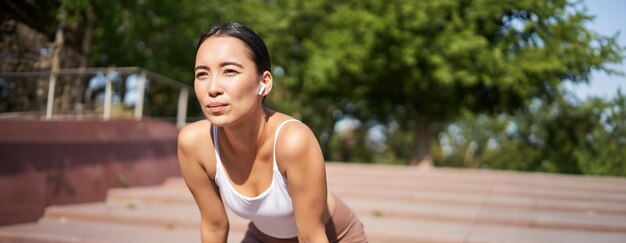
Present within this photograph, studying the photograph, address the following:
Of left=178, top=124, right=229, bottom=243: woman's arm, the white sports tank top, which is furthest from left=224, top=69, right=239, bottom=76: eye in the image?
left=178, top=124, right=229, bottom=243: woman's arm

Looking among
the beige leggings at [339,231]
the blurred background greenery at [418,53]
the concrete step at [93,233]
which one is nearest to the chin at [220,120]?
the beige leggings at [339,231]

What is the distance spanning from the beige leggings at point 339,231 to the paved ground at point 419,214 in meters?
2.66

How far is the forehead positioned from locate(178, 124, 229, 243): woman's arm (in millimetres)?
396

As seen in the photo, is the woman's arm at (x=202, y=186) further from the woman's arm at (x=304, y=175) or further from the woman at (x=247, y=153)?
the woman's arm at (x=304, y=175)

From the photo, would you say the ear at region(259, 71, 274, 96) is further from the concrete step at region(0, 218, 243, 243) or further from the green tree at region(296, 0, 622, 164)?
the green tree at region(296, 0, 622, 164)

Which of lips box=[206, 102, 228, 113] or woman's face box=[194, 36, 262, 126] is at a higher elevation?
woman's face box=[194, 36, 262, 126]

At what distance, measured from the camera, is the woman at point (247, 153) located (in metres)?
1.96

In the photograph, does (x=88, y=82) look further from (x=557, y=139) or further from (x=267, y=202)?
(x=557, y=139)

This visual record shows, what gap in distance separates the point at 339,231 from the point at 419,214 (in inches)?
155

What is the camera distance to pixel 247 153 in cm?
217

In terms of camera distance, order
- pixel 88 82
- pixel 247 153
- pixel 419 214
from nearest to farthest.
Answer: pixel 247 153
pixel 419 214
pixel 88 82

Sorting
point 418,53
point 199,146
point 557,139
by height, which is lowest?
point 557,139

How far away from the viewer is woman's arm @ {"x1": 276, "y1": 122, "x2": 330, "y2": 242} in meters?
1.97

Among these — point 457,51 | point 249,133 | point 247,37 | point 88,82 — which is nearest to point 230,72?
point 247,37
